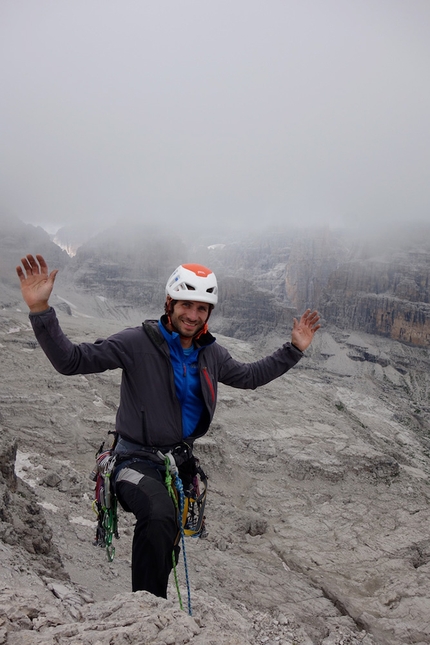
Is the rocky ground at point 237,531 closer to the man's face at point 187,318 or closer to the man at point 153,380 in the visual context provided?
the man at point 153,380

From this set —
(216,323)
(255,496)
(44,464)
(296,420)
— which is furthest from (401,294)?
(44,464)

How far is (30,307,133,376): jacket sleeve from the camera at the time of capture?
3.85 m

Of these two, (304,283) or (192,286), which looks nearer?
(192,286)

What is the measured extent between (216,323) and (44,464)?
14852 cm

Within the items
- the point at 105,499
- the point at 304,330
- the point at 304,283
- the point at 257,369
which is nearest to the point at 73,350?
the point at 105,499

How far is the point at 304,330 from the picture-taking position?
5613 millimetres

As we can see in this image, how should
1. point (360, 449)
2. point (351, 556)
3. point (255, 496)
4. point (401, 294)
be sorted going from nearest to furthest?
point (351, 556) < point (255, 496) < point (360, 449) < point (401, 294)

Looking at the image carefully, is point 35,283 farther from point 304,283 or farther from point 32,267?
point 304,283

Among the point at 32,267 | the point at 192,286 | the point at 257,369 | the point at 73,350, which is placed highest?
the point at 32,267

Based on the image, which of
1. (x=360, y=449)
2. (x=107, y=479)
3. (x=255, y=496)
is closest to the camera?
(x=107, y=479)

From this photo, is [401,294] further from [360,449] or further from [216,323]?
[360,449]

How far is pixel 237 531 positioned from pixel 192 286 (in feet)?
47.3

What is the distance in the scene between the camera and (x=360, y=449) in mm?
31281

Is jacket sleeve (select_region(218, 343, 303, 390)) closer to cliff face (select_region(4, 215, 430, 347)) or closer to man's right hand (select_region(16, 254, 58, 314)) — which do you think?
man's right hand (select_region(16, 254, 58, 314))
